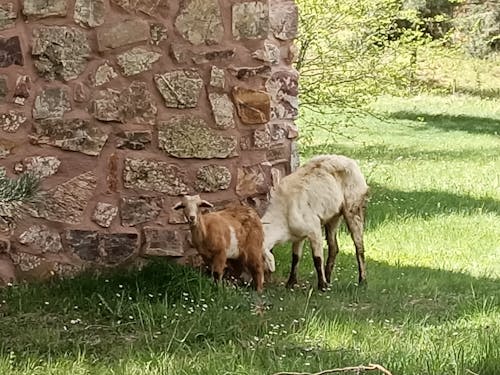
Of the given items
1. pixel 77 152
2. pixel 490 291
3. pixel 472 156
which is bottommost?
pixel 472 156

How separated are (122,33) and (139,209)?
1088 millimetres

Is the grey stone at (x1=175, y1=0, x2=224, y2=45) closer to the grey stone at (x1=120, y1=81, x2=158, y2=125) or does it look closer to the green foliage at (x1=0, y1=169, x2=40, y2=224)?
the grey stone at (x1=120, y1=81, x2=158, y2=125)

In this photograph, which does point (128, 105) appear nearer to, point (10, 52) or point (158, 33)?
point (158, 33)

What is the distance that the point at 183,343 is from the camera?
5082 millimetres

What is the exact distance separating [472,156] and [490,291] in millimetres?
9393

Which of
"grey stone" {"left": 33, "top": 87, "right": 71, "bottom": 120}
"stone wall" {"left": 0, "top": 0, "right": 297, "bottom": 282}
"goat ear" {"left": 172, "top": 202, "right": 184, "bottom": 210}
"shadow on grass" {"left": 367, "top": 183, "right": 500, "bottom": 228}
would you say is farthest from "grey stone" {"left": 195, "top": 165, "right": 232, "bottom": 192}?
"shadow on grass" {"left": 367, "top": 183, "right": 500, "bottom": 228}

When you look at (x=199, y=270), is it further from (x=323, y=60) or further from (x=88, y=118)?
(x=323, y=60)

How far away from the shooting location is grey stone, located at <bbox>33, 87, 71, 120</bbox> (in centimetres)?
632

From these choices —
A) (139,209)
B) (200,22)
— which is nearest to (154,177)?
(139,209)

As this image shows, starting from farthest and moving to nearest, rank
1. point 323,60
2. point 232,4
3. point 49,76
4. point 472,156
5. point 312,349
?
1. point 472,156
2. point 323,60
3. point 232,4
4. point 49,76
5. point 312,349

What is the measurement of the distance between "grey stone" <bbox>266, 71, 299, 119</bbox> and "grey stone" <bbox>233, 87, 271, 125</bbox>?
10.2 inches

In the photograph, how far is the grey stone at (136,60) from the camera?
255 inches

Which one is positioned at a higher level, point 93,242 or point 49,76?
point 49,76

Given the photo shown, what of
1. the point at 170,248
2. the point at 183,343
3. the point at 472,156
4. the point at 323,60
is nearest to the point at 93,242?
the point at 170,248
